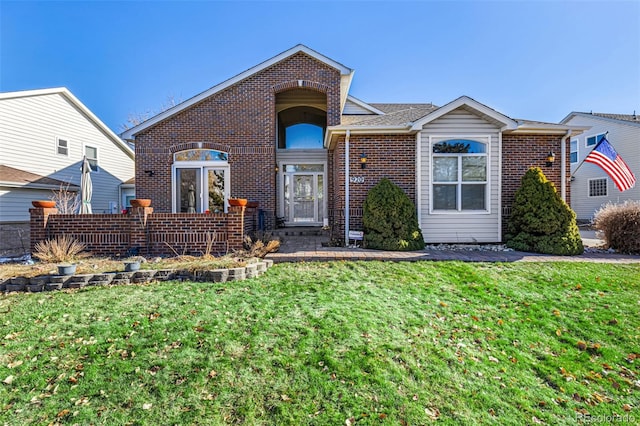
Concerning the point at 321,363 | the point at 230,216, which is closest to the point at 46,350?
the point at 321,363

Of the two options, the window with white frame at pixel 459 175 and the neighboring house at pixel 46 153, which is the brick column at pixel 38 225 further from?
the window with white frame at pixel 459 175

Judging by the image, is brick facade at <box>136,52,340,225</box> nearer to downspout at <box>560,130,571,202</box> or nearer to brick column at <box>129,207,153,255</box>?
brick column at <box>129,207,153,255</box>

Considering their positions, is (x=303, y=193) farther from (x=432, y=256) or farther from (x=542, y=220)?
(x=542, y=220)

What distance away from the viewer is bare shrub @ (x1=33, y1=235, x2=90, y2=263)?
267 inches

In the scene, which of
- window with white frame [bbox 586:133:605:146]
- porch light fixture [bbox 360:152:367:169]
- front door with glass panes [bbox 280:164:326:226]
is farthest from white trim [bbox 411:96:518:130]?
window with white frame [bbox 586:133:605:146]

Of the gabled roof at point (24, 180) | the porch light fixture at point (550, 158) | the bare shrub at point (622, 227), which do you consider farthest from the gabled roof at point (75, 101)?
the bare shrub at point (622, 227)

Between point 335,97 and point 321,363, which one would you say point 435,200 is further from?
point 321,363

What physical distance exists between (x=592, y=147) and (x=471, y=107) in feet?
59.9

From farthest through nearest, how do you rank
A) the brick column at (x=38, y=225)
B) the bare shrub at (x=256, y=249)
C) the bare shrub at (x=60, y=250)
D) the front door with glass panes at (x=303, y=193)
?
the front door with glass panes at (x=303, y=193), the brick column at (x=38, y=225), the bare shrub at (x=256, y=249), the bare shrub at (x=60, y=250)

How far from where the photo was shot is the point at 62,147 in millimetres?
14352

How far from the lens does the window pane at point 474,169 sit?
8820 mm

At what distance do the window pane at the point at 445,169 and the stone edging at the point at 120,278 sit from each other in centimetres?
580

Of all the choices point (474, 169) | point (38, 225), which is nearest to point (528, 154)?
point (474, 169)

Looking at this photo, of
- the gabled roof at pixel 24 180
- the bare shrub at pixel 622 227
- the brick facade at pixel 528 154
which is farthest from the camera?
the gabled roof at pixel 24 180
